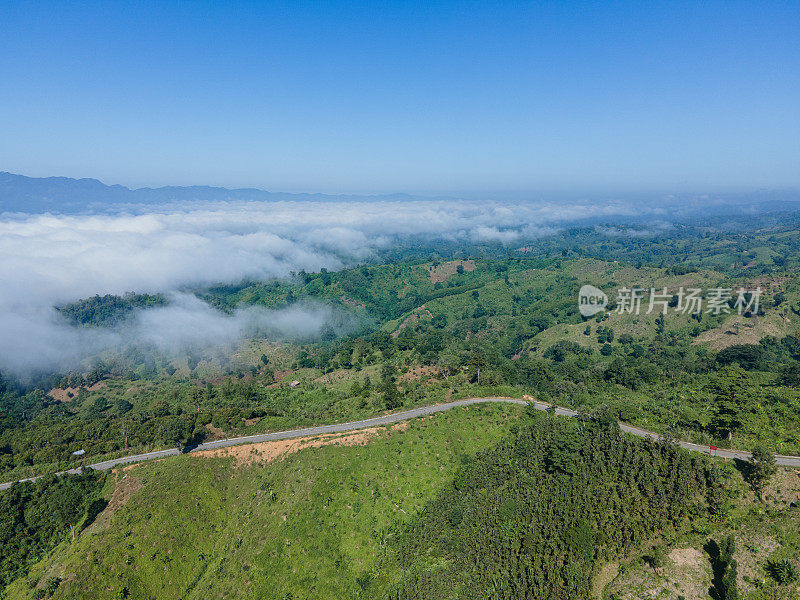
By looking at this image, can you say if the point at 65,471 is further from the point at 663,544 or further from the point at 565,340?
the point at 565,340

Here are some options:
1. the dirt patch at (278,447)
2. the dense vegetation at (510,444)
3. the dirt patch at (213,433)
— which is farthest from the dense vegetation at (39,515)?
the dirt patch at (213,433)

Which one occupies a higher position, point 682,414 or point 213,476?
point 682,414

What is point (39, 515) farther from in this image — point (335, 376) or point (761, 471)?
point (761, 471)

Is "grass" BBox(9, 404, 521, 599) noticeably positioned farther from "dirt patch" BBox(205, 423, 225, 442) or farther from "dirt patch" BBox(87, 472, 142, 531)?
"dirt patch" BBox(205, 423, 225, 442)

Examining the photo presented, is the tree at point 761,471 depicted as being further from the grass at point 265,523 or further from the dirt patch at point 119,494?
the dirt patch at point 119,494

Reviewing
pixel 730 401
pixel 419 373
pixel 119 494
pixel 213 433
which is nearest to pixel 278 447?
pixel 213 433

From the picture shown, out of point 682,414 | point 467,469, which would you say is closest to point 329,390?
point 467,469
